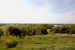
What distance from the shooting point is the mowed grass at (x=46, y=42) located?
2.38 meters

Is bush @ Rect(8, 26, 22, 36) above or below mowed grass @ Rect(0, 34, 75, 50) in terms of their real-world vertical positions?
above

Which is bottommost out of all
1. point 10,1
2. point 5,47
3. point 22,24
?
point 5,47

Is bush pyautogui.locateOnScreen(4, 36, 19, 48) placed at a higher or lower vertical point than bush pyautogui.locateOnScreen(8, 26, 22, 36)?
lower

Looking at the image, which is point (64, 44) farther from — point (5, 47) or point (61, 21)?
point (5, 47)

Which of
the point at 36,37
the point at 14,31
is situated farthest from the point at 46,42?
the point at 14,31

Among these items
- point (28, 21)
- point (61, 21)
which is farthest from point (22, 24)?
point (61, 21)

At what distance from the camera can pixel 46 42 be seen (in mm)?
2406

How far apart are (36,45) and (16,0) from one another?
691 mm

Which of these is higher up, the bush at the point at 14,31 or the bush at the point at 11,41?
the bush at the point at 14,31

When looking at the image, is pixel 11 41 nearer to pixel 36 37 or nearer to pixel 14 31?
pixel 14 31

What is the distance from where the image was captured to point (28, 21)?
238 centimetres

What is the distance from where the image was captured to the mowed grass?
7.80ft

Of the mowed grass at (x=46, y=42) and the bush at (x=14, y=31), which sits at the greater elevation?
the bush at (x=14, y=31)

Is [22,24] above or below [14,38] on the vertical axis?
above
